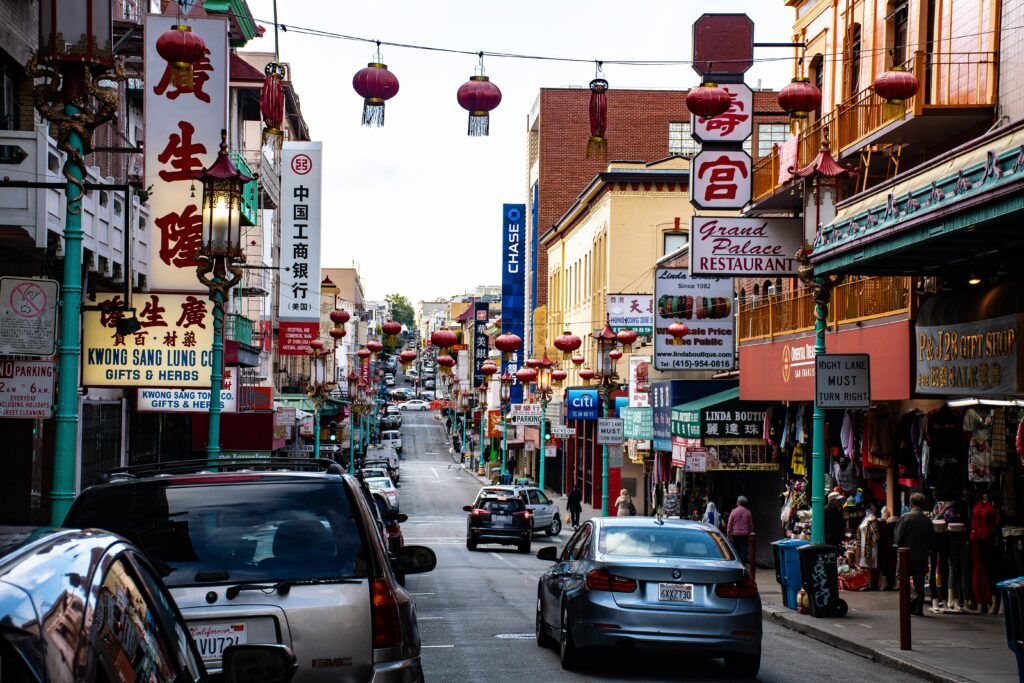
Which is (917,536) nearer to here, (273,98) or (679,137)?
(273,98)

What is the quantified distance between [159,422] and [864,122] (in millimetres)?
20342

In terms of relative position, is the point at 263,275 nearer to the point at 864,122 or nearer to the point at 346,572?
the point at 864,122

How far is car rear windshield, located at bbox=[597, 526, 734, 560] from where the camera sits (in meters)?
12.9

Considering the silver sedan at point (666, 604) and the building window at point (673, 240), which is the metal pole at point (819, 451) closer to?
the silver sedan at point (666, 604)

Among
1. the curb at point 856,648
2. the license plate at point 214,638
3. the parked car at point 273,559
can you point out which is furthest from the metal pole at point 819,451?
the license plate at point 214,638

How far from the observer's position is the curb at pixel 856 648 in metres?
13.6

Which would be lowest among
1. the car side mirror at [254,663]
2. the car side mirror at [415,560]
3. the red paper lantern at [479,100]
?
the car side mirror at [415,560]

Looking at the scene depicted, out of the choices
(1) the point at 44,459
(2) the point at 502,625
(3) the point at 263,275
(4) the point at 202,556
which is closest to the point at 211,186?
(1) the point at 44,459

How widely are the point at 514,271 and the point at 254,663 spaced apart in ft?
249

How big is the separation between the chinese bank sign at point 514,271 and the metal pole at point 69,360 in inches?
2627

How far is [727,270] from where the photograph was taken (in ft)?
85.0

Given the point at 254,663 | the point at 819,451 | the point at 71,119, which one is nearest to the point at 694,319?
the point at 819,451

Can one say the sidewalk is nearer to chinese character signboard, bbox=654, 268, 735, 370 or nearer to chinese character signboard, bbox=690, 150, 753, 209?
chinese character signboard, bbox=690, 150, 753, 209

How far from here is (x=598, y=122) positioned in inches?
720
